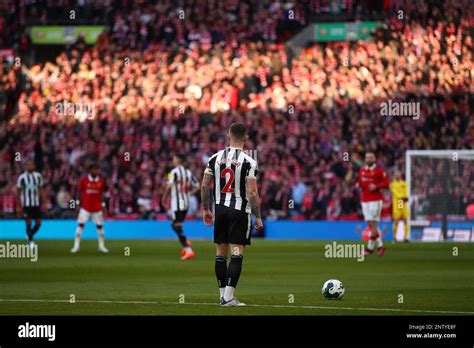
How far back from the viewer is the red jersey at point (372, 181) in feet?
79.9

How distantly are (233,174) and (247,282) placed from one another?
441 cm

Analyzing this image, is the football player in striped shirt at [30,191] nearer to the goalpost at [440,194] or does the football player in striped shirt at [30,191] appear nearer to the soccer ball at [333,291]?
the goalpost at [440,194]

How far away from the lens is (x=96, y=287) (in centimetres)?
1680

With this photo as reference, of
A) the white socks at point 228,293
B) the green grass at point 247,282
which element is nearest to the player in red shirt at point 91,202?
the green grass at point 247,282

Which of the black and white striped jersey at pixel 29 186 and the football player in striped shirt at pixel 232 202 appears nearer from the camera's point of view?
the football player in striped shirt at pixel 232 202

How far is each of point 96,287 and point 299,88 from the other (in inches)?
973

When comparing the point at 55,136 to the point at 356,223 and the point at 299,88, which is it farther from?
the point at 356,223

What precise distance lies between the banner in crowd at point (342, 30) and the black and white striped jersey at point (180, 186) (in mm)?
19085

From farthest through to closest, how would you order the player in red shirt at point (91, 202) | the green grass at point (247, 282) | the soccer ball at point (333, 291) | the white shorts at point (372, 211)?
the player in red shirt at point (91, 202), the white shorts at point (372, 211), the soccer ball at point (333, 291), the green grass at point (247, 282)

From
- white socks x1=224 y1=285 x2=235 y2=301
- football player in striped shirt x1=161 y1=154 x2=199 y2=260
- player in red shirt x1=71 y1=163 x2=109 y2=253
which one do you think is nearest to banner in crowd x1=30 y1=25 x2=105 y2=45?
player in red shirt x1=71 y1=163 x2=109 y2=253

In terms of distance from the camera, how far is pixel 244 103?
4075 cm

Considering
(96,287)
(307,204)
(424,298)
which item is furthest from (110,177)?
(424,298)

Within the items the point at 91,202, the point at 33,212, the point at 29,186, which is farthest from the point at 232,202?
the point at 33,212
